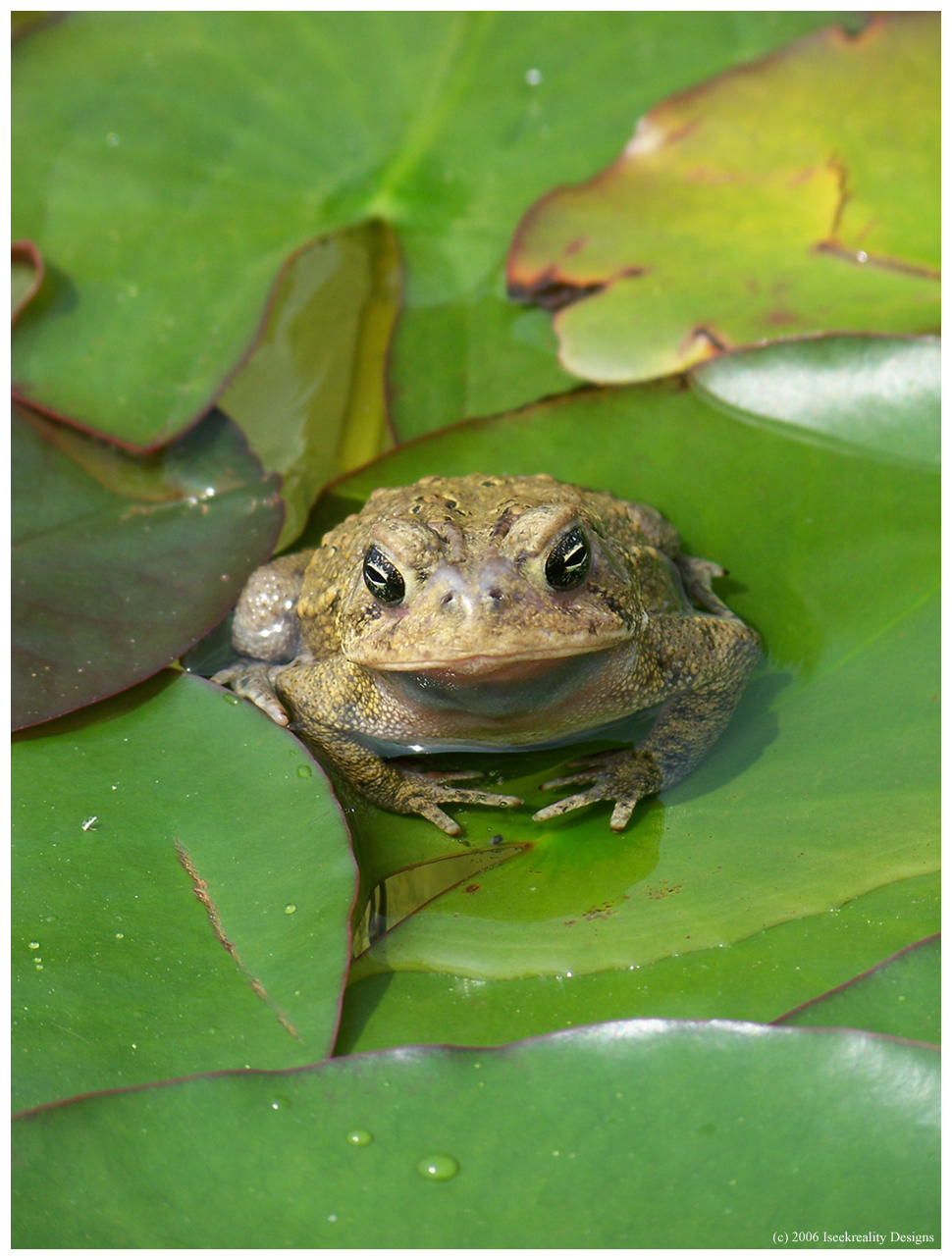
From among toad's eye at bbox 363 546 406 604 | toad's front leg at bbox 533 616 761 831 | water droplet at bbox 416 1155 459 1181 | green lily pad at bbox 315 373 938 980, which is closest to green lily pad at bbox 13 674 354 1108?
green lily pad at bbox 315 373 938 980

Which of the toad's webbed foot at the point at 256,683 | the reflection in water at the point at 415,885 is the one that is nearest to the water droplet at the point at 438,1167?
the reflection in water at the point at 415,885

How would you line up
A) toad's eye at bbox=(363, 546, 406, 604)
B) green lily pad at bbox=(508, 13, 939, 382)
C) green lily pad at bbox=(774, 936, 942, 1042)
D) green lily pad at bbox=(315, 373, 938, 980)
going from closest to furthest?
green lily pad at bbox=(774, 936, 942, 1042) < green lily pad at bbox=(315, 373, 938, 980) < toad's eye at bbox=(363, 546, 406, 604) < green lily pad at bbox=(508, 13, 939, 382)

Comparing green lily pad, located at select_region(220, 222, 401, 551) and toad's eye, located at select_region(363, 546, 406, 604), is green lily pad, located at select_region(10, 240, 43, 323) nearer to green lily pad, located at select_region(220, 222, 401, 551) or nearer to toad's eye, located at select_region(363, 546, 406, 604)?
green lily pad, located at select_region(220, 222, 401, 551)

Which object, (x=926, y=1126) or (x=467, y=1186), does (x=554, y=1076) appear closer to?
(x=467, y=1186)

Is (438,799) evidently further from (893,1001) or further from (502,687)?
(893,1001)

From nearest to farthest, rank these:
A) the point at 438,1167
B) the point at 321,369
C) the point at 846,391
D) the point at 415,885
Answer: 1. the point at 438,1167
2. the point at 415,885
3. the point at 846,391
4. the point at 321,369

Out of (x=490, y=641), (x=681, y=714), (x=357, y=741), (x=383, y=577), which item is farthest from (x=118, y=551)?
(x=681, y=714)
